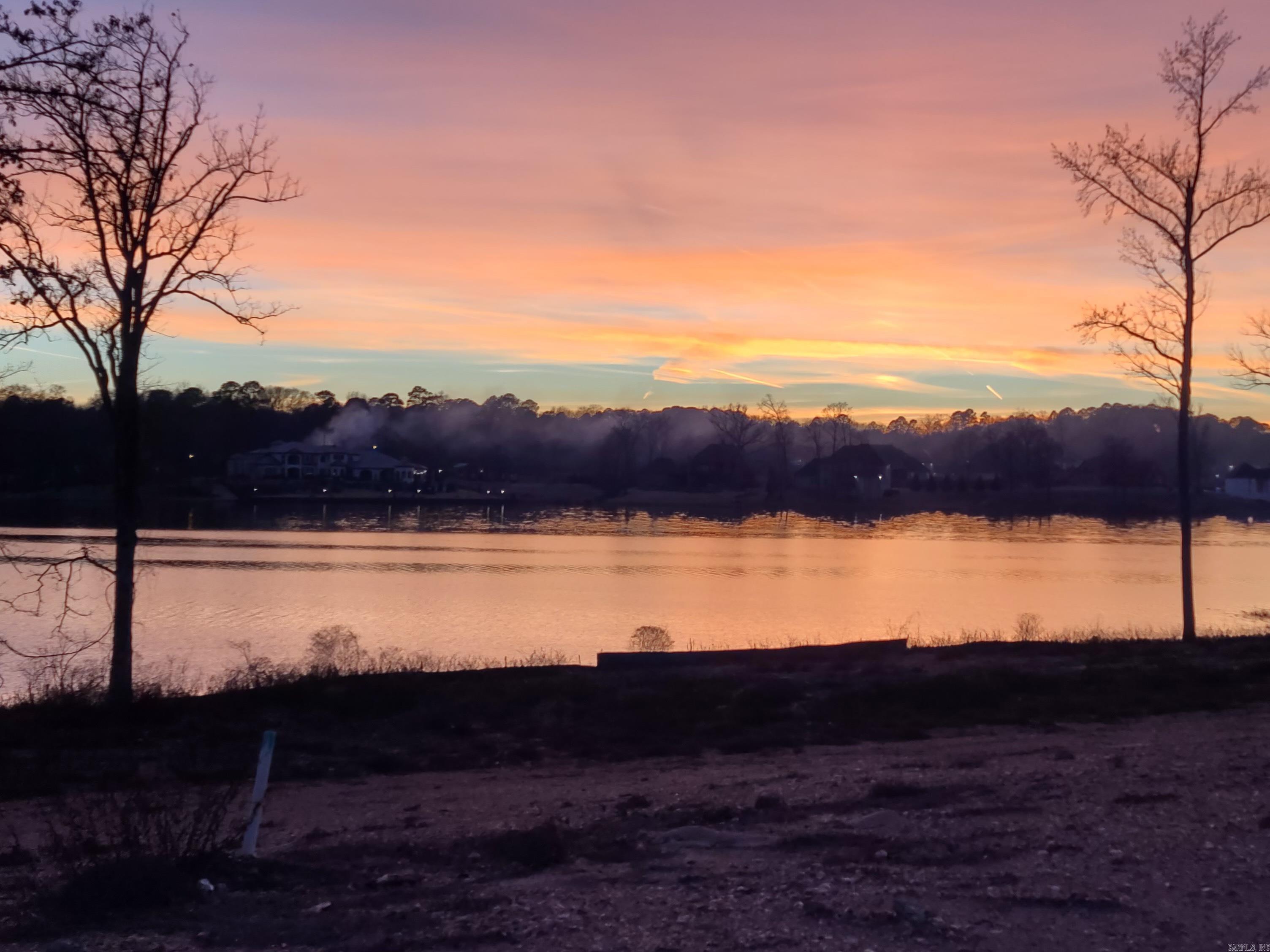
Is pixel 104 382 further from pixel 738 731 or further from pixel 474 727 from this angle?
pixel 738 731

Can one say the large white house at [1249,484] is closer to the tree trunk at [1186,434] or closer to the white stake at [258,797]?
the tree trunk at [1186,434]

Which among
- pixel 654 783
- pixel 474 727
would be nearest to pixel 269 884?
pixel 654 783

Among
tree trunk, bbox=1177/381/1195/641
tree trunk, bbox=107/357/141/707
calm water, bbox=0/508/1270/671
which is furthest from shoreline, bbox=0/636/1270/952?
calm water, bbox=0/508/1270/671

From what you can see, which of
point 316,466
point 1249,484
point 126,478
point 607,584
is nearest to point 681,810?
point 126,478

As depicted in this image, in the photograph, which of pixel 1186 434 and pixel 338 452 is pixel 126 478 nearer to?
pixel 1186 434

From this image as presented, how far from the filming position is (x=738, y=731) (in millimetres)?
12797

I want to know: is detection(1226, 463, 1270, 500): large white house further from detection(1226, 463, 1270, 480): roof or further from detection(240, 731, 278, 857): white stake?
detection(240, 731, 278, 857): white stake

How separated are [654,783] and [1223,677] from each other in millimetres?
9396

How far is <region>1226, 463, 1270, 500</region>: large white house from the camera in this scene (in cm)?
10675

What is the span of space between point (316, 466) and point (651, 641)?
8943 cm

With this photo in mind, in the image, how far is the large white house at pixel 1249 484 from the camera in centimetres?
10675

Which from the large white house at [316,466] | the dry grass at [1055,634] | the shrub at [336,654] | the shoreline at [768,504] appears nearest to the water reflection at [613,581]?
the shrub at [336,654]

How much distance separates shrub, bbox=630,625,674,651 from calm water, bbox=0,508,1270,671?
100 cm

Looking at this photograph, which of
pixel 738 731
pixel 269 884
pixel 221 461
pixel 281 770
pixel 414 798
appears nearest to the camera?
pixel 269 884
